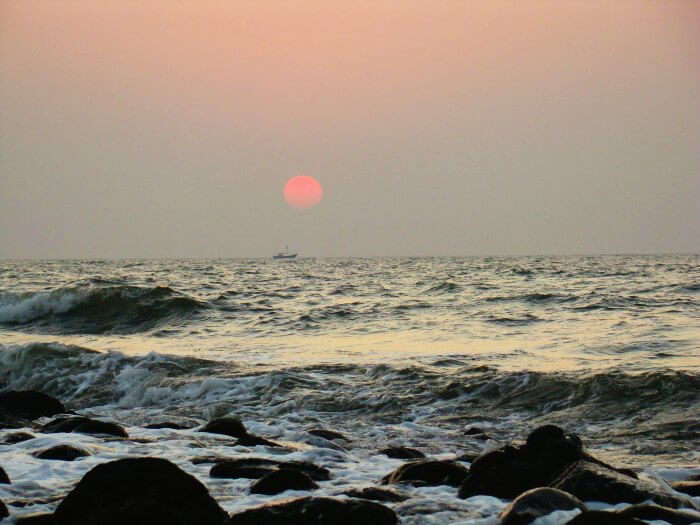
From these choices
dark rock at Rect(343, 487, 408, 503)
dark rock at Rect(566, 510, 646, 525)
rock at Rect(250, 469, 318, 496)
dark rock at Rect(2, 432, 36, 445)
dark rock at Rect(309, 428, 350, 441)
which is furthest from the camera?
dark rock at Rect(309, 428, 350, 441)

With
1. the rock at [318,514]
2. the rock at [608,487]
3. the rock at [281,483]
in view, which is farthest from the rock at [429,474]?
the rock at [318,514]

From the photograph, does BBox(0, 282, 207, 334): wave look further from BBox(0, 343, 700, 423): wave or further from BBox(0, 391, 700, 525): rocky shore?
BBox(0, 391, 700, 525): rocky shore

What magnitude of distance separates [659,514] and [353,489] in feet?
7.31

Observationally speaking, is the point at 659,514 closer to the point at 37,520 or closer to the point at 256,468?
the point at 256,468

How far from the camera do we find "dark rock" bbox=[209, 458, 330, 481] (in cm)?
649

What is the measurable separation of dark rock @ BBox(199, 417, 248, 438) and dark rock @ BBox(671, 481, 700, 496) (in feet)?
14.2

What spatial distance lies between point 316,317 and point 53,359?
8.64 meters

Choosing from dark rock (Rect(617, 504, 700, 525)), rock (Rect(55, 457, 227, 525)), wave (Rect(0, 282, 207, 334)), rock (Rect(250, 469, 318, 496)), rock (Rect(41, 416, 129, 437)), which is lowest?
wave (Rect(0, 282, 207, 334))

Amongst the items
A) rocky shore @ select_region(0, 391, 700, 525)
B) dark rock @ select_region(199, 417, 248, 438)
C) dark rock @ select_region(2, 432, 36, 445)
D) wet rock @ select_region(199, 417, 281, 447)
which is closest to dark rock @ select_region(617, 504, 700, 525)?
rocky shore @ select_region(0, 391, 700, 525)

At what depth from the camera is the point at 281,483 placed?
5.94 m

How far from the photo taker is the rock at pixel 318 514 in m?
4.88

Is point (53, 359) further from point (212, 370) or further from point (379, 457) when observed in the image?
point (379, 457)

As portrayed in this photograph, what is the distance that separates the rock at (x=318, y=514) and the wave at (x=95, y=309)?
19.0 meters

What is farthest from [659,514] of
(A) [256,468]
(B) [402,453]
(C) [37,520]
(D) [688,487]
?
(C) [37,520]
